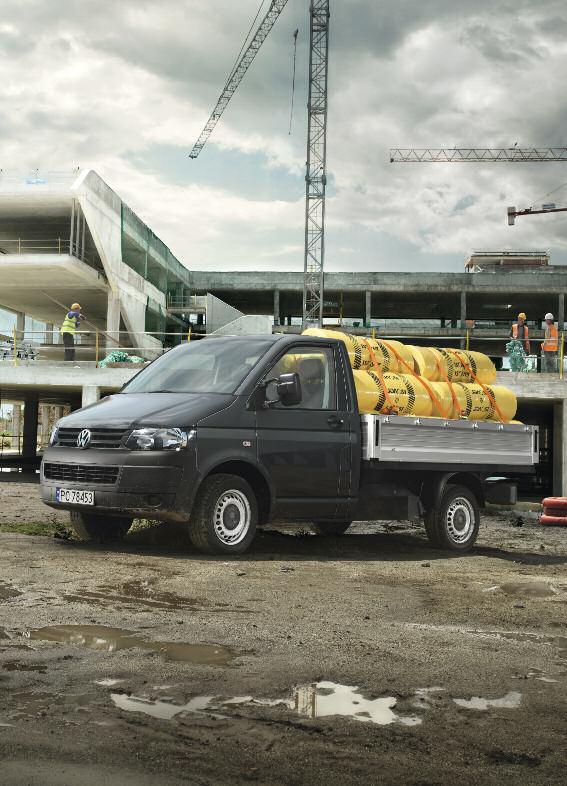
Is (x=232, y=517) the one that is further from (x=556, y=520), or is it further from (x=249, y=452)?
(x=556, y=520)

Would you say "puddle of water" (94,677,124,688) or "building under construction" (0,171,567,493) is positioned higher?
"building under construction" (0,171,567,493)

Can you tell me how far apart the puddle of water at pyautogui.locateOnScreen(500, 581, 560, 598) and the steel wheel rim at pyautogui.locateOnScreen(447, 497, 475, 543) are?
8.44ft

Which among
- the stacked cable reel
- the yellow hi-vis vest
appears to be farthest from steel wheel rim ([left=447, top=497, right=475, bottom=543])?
the yellow hi-vis vest

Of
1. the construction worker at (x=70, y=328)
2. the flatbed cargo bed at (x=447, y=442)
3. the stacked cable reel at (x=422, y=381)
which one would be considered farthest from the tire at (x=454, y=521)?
the construction worker at (x=70, y=328)

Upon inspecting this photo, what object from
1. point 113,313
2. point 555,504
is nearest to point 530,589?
point 555,504

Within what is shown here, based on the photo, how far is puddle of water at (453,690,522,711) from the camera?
11.6ft

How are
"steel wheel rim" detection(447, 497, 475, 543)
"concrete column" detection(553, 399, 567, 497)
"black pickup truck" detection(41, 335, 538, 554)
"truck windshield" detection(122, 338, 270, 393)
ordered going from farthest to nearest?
"concrete column" detection(553, 399, 567, 497), "steel wheel rim" detection(447, 497, 475, 543), "truck windshield" detection(122, 338, 270, 393), "black pickup truck" detection(41, 335, 538, 554)

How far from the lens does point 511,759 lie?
297 centimetres

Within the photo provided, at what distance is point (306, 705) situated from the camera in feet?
11.4

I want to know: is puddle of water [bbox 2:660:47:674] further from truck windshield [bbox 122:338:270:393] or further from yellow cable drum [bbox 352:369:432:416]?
yellow cable drum [bbox 352:369:432:416]

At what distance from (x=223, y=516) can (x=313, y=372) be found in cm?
181

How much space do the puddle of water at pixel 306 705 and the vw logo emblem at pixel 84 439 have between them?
467 cm

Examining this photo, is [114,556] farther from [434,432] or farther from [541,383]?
[541,383]

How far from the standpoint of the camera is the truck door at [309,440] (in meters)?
8.23
